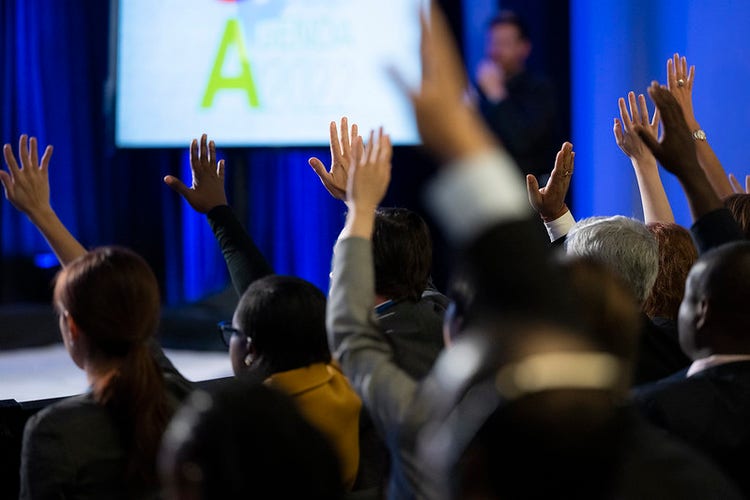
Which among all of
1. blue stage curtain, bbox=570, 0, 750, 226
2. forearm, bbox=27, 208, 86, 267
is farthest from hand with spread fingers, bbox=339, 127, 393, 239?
blue stage curtain, bbox=570, 0, 750, 226

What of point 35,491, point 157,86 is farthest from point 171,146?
point 35,491

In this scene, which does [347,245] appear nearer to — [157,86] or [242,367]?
[242,367]

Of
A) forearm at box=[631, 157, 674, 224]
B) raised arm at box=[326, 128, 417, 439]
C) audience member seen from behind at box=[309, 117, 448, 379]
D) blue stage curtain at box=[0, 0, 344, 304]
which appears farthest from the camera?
blue stage curtain at box=[0, 0, 344, 304]

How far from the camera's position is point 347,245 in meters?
1.15

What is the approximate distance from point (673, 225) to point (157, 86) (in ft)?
9.98

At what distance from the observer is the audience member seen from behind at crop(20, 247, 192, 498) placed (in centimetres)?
128

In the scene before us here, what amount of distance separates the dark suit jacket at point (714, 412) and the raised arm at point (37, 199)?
1.11 metres

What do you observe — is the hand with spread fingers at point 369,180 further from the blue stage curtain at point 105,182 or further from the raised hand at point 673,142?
the blue stage curtain at point 105,182

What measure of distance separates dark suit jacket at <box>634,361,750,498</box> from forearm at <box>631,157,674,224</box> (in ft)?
3.78

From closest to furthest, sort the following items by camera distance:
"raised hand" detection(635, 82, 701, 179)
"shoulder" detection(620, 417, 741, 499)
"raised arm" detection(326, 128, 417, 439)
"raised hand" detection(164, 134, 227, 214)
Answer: "shoulder" detection(620, 417, 741, 499) → "raised arm" detection(326, 128, 417, 439) → "raised hand" detection(635, 82, 701, 179) → "raised hand" detection(164, 134, 227, 214)

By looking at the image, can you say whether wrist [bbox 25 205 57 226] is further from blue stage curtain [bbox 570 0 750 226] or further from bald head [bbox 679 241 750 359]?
blue stage curtain [bbox 570 0 750 226]

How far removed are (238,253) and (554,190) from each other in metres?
0.78

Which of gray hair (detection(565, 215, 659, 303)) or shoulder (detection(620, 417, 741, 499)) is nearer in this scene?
shoulder (detection(620, 417, 741, 499))

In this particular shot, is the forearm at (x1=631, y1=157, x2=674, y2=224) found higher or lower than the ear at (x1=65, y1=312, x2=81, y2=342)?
higher
